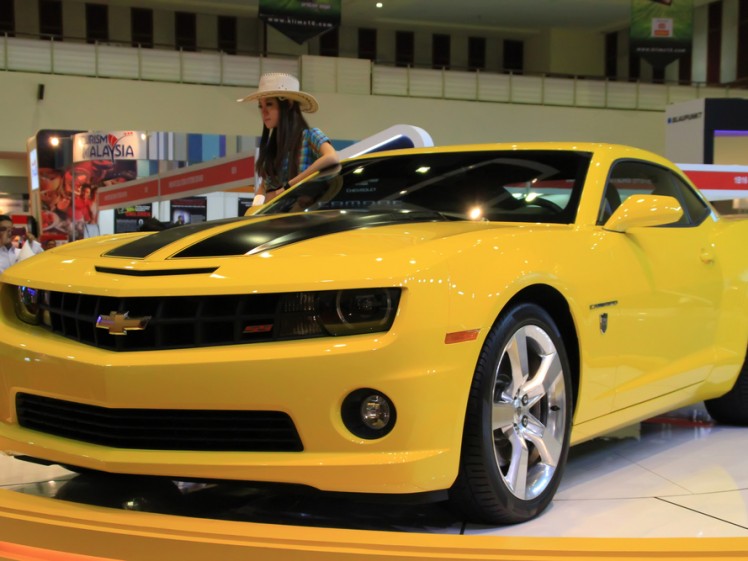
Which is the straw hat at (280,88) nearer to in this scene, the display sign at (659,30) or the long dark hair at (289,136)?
the long dark hair at (289,136)

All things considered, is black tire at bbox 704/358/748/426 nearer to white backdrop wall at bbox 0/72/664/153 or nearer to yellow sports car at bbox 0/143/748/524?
yellow sports car at bbox 0/143/748/524

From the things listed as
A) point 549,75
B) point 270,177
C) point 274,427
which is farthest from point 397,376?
point 549,75

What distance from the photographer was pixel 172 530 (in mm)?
1998

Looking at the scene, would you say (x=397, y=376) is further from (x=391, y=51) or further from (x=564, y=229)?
(x=391, y=51)

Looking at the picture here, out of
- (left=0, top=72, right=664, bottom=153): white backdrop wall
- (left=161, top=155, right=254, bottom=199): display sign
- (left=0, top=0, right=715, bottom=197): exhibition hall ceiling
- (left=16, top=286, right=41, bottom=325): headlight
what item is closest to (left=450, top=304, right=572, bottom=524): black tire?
(left=16, top=286, right=41, bottom=325): headlight

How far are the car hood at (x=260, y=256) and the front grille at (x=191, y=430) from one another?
31 cm

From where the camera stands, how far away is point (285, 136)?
410 cm

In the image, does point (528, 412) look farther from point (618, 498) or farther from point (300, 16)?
point (300, 16)

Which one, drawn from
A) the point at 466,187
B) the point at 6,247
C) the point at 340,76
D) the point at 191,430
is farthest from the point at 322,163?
the point at 340,76

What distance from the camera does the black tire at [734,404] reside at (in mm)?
3777

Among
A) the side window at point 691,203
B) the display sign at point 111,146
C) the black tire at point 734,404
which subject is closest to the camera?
the side window at point 691,203

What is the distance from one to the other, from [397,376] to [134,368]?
65 centimetres

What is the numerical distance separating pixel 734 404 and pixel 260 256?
2.60 metres

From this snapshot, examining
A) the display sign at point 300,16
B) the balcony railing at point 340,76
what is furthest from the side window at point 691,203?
the balcony railing at point 340,76
